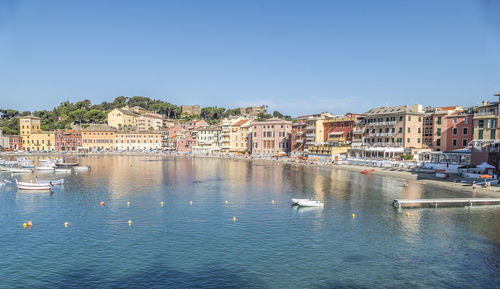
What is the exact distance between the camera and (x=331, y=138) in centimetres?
11731

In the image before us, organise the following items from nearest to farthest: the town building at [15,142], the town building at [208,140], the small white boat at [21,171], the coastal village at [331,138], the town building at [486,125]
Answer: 1. the town building at [486,125]
2. the coastal village at [331,138]
3. the small white boat at [21,171]
4. the town building at [15,142]
5. the town building at [208,140]

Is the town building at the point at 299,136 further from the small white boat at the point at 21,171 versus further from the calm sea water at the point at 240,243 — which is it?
the small white boat at the point at 21,171

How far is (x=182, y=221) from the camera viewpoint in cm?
3925

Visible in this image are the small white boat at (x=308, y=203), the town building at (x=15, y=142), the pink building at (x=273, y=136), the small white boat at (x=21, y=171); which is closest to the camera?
the small white boat at (x=308, y=203)

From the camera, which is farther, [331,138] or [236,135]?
[236,135]

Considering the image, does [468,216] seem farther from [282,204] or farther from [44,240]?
[44,240]

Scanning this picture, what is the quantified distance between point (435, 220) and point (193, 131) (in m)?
147

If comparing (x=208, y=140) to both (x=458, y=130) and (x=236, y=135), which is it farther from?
(x=458, y=130)

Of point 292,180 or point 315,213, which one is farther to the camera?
point 292,180

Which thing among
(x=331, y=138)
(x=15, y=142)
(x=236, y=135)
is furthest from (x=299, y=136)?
(x=15, y=142)

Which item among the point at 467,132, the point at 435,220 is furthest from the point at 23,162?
the point at 467,132

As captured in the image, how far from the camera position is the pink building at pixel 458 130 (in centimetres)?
8131

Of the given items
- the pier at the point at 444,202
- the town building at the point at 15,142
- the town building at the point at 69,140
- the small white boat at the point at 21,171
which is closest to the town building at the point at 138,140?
the town building at the point at 69,140

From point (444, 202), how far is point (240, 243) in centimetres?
3356
